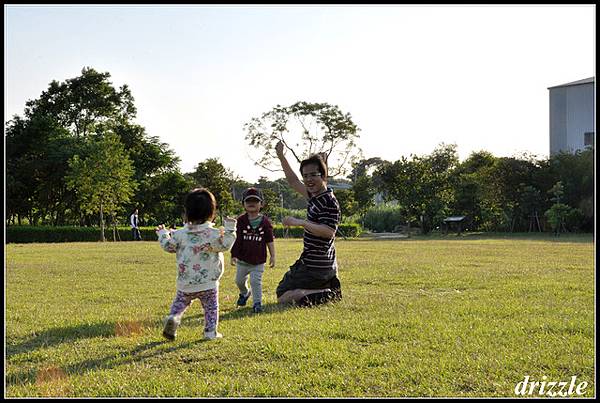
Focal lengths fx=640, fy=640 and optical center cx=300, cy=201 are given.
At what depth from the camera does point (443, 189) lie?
1521 inches

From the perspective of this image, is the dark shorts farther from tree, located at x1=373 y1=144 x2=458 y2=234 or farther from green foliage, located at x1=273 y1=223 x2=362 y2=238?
tree, located at x1=373 y1=144 x2=458 y2=234

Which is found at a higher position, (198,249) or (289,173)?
(289,173)

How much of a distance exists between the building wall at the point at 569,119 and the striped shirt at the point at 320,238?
3551 cm

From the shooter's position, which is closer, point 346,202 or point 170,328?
point 170,328

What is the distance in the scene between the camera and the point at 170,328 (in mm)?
5078

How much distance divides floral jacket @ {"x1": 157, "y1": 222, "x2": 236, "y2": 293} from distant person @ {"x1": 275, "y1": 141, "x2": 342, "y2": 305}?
163 centimetres

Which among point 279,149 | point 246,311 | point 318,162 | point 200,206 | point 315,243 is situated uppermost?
point 279,149

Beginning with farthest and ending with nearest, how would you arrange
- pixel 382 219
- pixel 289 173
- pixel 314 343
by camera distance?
pixel 382 219, pixel 289 173, pixel 314 343

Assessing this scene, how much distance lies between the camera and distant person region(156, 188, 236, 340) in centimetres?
535

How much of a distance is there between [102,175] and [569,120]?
97.1 ft

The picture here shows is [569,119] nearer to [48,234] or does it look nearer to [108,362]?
[48,234]

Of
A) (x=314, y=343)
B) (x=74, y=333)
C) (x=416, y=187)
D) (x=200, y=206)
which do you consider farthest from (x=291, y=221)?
(x=416, y=187)

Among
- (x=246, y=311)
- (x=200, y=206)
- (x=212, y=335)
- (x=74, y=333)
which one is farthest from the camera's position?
(x=246, y=311)

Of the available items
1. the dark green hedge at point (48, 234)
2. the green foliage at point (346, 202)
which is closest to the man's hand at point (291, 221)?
the dark green hedge at point (48, 234)
